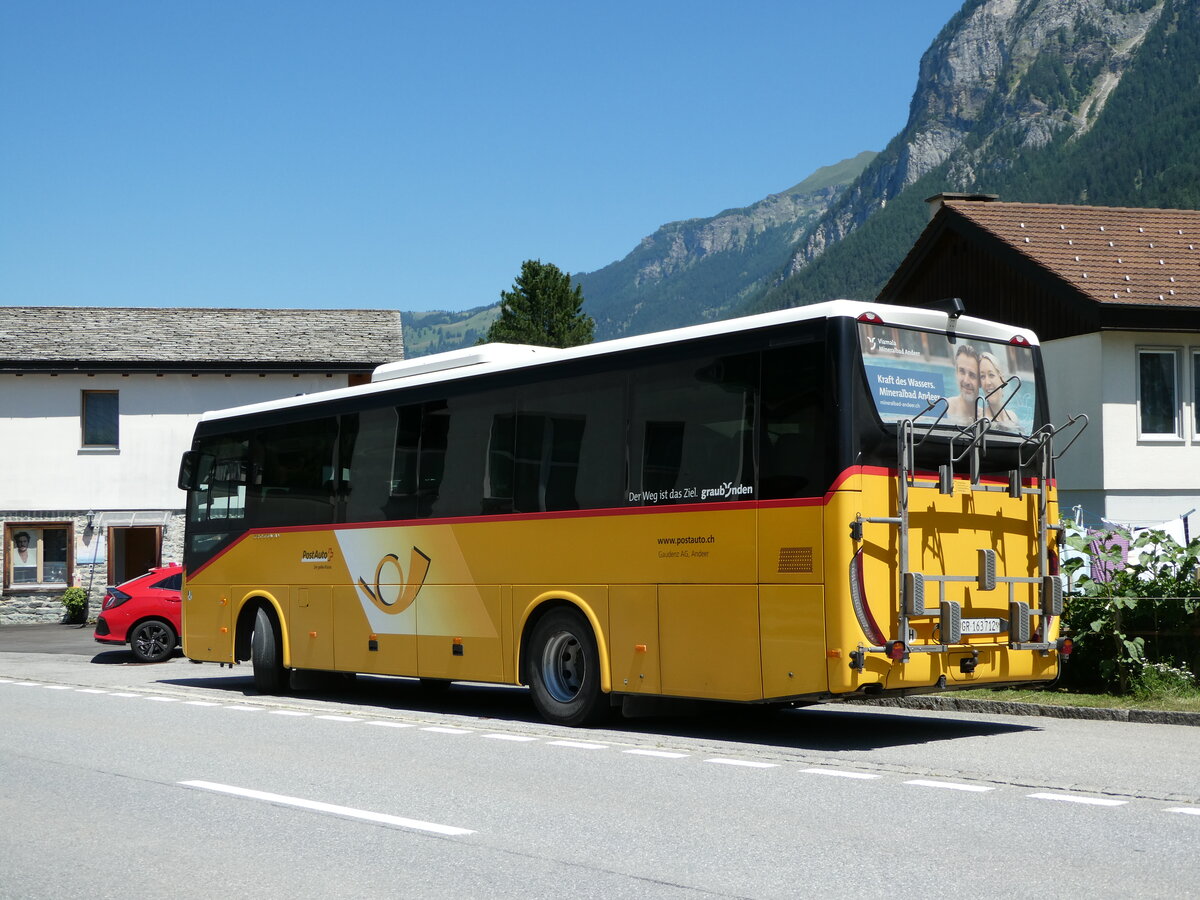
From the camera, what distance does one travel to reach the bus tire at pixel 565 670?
43.1 feet

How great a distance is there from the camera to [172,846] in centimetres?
749

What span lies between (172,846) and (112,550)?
101ft

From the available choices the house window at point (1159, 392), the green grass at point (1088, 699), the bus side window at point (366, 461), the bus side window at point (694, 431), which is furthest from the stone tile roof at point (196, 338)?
the bus side window at point (694, 431)

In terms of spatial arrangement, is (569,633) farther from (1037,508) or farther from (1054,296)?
(1054,296)

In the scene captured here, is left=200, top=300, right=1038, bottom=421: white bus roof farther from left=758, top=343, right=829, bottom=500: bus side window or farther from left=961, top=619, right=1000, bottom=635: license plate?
left=961, top=619, right=1000, bottom=635: license plate

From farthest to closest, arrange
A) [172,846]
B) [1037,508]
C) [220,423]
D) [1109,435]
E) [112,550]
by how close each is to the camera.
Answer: [112,550] < [1109,435] < [220,423] < [1037,508] < [172,846]

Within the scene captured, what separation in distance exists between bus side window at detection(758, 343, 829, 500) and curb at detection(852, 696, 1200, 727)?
1868 mm

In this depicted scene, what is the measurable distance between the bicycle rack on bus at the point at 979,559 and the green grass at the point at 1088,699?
1.74 m

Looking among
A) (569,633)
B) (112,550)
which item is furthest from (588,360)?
(112,550)

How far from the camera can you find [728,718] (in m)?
14.2

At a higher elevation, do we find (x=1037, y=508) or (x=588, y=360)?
(x=588, y=360)

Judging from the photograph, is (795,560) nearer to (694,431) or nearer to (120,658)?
(694,431)

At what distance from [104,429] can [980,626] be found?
29727 millimetres

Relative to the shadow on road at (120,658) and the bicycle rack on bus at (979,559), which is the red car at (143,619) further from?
the bicycle rack on bus at (979,559)
